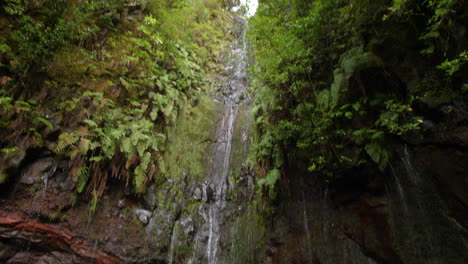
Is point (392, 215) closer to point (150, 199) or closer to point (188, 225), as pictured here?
point (188, 225)

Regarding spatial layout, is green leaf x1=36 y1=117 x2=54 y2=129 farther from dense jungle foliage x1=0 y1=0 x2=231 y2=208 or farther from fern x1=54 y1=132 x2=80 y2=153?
fern x1=54 y1=132 x2=80 y2=153

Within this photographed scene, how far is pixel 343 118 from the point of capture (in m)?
3.83

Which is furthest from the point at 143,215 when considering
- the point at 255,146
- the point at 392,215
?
the point at 392,215

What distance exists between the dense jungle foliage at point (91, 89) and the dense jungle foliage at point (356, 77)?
3356 millimetres

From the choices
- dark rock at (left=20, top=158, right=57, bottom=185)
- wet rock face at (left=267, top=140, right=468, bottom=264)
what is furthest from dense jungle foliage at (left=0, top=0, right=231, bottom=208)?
wet rock face at (left=267, top=140, right=468, bottom=264)

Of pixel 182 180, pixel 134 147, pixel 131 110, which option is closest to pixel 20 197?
pixel 134 147

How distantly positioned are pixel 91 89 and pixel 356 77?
6099 millimetres

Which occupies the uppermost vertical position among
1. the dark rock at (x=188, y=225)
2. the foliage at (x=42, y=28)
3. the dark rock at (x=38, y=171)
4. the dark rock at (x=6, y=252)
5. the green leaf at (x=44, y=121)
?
the foliage at (x=42, y=28)

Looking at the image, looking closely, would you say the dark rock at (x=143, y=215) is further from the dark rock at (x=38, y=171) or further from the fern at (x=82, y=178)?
the dark rock at (x=38, y=171)

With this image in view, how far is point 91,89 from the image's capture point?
5.53 metres

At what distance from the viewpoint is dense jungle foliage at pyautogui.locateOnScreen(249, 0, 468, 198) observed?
2.90 meters

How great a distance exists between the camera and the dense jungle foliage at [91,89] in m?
4.45

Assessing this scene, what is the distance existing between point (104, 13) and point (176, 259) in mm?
7182

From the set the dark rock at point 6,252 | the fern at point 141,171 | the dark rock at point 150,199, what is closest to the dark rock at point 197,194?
the dark rock at point 150,199
